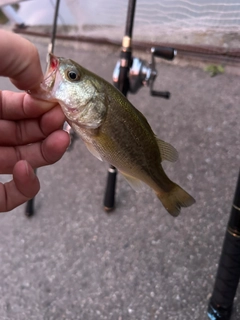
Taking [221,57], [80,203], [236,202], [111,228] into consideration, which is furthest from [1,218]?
[221,57]

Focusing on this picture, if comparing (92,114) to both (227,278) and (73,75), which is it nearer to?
(73,75)

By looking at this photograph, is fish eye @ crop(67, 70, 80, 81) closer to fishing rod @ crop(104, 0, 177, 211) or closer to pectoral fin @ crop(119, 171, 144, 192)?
pectoral fin @ crop(119, 171, 144, 192)

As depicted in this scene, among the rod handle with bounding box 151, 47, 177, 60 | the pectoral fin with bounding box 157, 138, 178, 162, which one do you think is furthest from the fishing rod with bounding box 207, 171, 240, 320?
the rod handle with bounding box 151, 47, 177, 60

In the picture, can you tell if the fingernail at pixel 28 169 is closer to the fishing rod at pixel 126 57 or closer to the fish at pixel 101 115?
the fish at pixel 101 115

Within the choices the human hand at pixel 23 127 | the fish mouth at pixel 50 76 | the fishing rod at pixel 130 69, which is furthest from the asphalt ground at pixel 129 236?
the fish mouth at pixel 50 76

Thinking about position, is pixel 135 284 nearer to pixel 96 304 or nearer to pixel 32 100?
pixel 96 304
